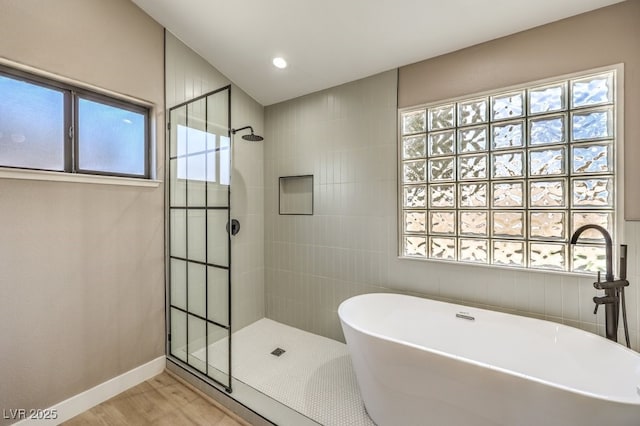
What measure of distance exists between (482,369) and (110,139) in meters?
2.74


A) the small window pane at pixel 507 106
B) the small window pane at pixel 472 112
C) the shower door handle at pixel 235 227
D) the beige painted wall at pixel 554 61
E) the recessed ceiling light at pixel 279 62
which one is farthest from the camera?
the shower door handle at pixel 235 227

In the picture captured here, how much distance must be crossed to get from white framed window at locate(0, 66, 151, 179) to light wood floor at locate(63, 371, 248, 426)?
1634 millimetres

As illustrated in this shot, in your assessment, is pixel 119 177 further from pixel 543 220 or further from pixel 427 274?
pixel 543 220

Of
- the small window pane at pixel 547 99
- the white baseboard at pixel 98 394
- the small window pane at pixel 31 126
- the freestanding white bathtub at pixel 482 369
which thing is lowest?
the white baseboard at pixel 98 394

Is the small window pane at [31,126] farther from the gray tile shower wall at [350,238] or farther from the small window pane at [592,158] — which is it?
the small window pane at [592,158]

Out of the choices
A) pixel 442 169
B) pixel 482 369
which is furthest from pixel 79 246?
pixel 442 169

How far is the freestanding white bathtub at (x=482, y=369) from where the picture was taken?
1015 millimetres

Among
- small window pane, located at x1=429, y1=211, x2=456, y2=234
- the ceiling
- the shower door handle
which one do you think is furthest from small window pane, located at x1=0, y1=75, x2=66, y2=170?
small window pane, located at x1=429, y1=211, x2=456, y2=234

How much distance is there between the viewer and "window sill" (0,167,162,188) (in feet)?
4.80

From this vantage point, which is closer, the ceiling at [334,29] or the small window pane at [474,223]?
the ceiling at [334,29]

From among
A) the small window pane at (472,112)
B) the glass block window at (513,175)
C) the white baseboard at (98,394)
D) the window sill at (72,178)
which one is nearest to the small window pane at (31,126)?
the window sill at (72,178)

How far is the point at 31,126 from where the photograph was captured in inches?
62.7

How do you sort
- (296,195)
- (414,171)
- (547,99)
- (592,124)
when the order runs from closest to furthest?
(592,124), (547,99), (414,171), (296,195)

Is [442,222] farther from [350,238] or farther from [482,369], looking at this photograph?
[482,369]
